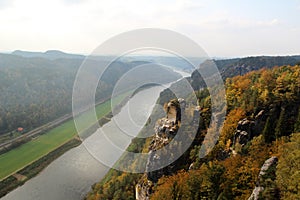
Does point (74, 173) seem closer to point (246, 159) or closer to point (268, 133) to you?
point (246, 159)

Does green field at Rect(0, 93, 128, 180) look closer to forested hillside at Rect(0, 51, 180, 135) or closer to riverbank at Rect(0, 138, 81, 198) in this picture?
riverbank at Rect(0, 138, 81, 198)

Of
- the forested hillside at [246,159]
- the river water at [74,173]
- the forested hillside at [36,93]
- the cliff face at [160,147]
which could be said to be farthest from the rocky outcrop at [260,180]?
the forested hillside at [36,93]

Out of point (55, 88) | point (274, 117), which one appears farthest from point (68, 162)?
point (55, 88)

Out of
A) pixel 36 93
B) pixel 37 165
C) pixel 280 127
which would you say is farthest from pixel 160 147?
pixel 36 93

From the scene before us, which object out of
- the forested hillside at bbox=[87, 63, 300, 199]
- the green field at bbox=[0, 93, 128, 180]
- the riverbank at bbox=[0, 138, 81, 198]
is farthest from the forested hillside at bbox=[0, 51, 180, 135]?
the forested hillside at bbox=[87, 63, 300, 199]

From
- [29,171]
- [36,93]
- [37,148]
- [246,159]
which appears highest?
[36,93]

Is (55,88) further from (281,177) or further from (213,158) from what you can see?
(281,177)
